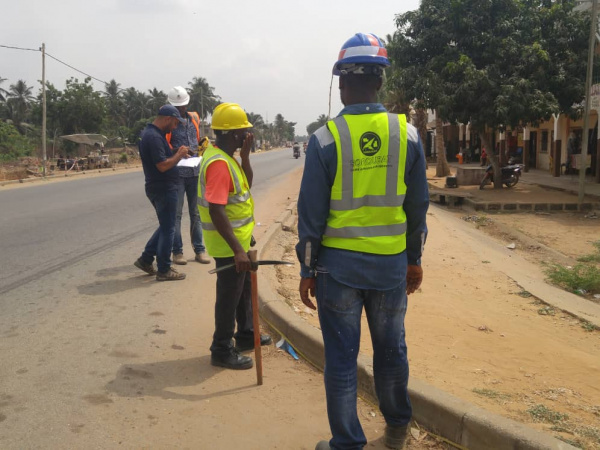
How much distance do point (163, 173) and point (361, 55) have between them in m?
3.66

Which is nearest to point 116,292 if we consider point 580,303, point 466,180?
point 580,303

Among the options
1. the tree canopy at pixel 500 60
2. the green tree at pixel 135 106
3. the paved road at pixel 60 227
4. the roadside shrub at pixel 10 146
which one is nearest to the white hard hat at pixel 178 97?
the paved road at pixel 60 227

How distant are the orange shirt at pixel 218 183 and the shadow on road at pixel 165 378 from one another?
1.19m

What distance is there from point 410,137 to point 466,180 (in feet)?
62.4

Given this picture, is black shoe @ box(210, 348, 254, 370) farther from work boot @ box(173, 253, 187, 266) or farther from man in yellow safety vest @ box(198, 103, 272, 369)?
work boot @ box(173, 253, 187, 266)

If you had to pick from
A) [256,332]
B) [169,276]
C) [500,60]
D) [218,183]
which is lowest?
[169,276]

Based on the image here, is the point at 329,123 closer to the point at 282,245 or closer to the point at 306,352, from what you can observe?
the point at 306,352

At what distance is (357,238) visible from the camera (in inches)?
95.2

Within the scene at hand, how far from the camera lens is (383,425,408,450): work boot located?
2723 mm

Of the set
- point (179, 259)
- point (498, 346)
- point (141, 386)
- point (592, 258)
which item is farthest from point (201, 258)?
point (592, 258)

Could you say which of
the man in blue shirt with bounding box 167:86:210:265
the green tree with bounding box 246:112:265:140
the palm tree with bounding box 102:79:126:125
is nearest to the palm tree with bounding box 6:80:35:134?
the palm tree with bounding box 102:79:126:125

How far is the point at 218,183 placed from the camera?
138 inches

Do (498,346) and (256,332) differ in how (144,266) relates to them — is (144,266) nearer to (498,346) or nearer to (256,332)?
(256,332)

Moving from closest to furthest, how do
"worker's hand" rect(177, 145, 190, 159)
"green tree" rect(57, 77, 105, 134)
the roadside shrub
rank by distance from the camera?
"worker's hand" rect(177, 145, 190, 159), the roadside shrub, "green tree" rect(57, 77, 105, 134)
